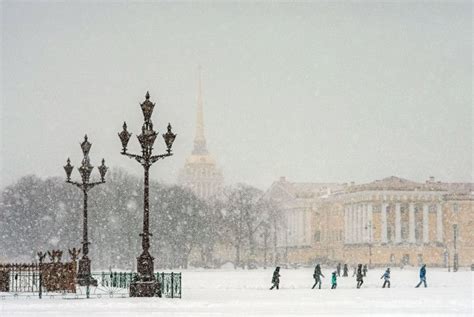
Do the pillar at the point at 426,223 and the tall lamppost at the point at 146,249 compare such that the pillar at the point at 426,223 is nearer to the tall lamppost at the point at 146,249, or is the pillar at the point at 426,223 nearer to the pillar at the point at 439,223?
the pillar at the point at 439,223

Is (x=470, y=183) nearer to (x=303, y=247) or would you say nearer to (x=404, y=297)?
(x=303, y=247)

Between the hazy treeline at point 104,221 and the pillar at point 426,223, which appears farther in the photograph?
the pillar at point 426,223

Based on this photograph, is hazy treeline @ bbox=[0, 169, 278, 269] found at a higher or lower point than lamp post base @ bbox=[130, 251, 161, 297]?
higher

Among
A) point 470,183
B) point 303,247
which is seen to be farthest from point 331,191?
point 470,183

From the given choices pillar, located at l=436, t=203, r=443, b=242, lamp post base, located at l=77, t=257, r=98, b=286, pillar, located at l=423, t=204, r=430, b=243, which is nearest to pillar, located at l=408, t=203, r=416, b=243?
pillar, located at l=423, t=204, r=430, b=243

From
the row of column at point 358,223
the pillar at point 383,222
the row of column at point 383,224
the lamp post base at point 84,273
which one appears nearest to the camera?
the lamp post base at point 84,273

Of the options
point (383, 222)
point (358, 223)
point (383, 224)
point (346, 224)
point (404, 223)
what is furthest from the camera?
point (346, 224)

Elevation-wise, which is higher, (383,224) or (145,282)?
(383,224)

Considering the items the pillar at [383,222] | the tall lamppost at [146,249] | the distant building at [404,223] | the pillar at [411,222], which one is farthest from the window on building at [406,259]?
the tall lamppost at [146,249]

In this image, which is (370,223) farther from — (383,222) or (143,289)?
(143,289)

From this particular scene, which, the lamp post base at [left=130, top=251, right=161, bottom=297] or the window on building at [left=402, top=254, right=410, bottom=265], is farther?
the window on building at [left=402, top=254, right=410, bottom=265]

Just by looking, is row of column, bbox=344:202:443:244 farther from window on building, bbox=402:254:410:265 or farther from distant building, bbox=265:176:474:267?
window on building, bbox=402:254:410:265

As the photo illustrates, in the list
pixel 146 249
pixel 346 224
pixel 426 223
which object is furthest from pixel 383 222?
pixel 146 249

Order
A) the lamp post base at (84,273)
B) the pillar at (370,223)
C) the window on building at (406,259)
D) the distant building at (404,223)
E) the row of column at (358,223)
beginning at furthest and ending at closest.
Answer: the row of column at (358,223) < the pillar at (370,223) < the distant building at (404,223) < the window on building at (406,259) < the lamp post base at (84,273)
